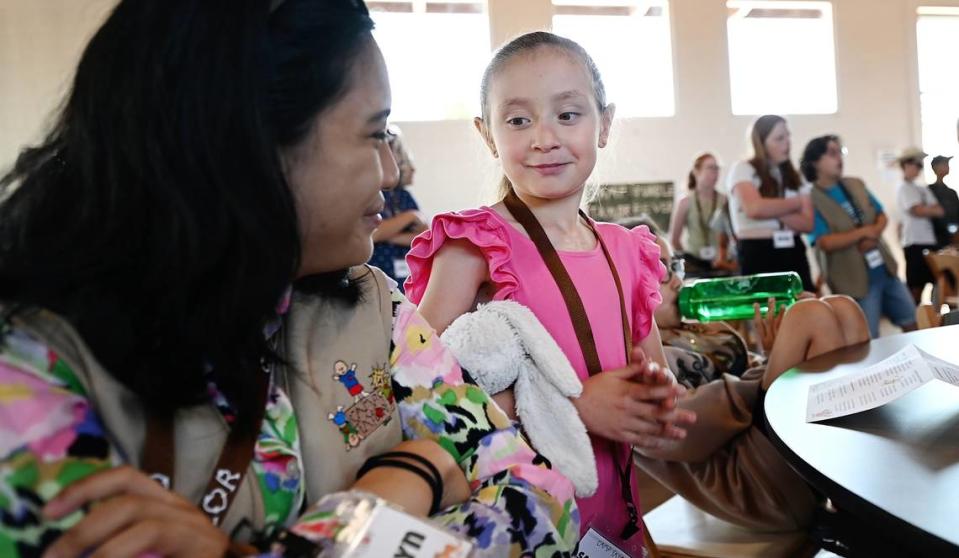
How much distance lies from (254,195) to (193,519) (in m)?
0.28

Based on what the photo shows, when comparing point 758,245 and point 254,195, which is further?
point 758,245

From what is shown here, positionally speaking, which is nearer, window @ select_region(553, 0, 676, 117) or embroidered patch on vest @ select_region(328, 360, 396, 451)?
embroidered patch on vest @ select_region(328, 360, 396, 451)

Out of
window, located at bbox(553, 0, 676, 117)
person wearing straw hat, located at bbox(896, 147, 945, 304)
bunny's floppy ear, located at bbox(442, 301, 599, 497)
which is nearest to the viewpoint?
bunny's floppy ear, located at bbox(442, 301, 599, 497)

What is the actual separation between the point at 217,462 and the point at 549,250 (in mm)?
816

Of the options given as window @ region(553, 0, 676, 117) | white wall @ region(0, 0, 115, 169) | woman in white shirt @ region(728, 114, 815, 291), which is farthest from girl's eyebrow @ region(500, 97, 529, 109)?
window @ region(553, 0, 676, 117)

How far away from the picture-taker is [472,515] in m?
0.79

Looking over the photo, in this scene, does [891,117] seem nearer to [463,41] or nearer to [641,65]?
[641,65]

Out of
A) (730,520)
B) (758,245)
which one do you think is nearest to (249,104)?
(730,520)

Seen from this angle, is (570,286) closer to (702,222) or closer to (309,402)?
(309,402)

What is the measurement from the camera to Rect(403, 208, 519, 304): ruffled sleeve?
1.37 meters

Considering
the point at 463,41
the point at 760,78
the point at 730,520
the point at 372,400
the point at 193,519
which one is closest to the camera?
the point at 193,519

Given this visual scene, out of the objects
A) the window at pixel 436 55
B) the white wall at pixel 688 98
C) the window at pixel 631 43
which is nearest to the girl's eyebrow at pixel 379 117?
the white wall at pixel 688 98

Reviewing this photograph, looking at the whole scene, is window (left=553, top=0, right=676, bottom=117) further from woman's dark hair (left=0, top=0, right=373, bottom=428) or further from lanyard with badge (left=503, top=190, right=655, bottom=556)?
woman's dark hair (left=0, top=0, right=373, bottom=428)

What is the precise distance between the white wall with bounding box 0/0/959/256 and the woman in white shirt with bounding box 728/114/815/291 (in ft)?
8.14
